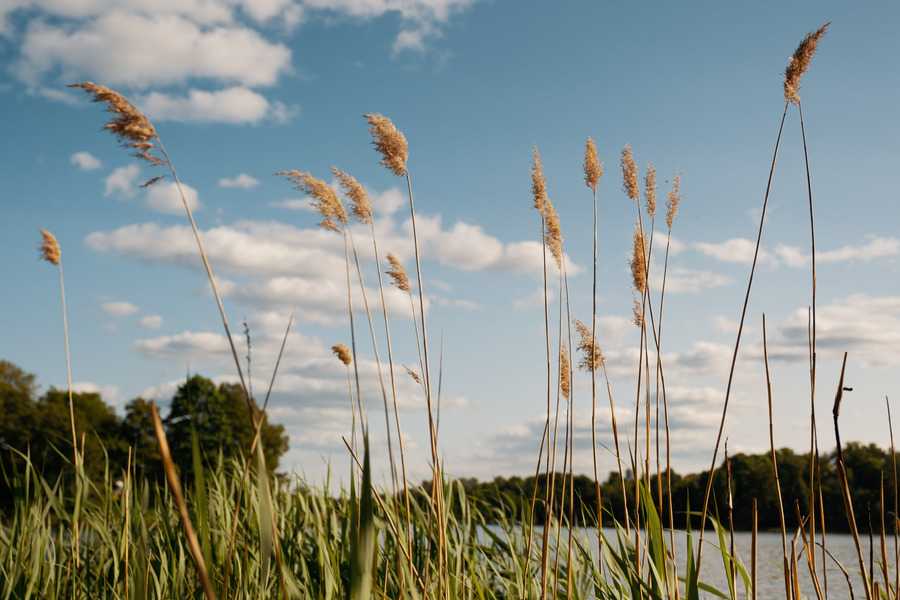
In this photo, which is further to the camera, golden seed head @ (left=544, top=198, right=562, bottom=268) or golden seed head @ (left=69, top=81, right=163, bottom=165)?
golden seed head @ (left=544, top=198, right=562, bottom=268)

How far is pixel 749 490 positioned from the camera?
1422 inches

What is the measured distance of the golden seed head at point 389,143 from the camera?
270 centimetres

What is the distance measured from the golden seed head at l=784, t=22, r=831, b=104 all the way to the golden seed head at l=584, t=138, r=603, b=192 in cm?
74

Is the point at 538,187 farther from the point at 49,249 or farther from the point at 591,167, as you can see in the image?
the point at 49,249

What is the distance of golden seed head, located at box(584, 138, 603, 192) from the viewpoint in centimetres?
313

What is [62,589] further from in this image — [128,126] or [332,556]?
[128,126]

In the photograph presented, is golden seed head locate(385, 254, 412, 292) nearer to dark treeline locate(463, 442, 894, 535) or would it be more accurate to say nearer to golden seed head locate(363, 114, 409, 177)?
golden seed head locate(363, 114, 409, 177)

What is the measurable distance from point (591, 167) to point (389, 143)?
0.90 metres

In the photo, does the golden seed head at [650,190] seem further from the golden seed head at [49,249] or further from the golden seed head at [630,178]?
→ the golden seed head at [49,249]

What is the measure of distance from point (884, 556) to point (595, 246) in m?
1.49

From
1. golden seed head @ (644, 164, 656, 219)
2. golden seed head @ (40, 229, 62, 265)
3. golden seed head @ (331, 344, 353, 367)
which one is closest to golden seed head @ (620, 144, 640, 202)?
golden seed head @ (644, 164, 656, 219)

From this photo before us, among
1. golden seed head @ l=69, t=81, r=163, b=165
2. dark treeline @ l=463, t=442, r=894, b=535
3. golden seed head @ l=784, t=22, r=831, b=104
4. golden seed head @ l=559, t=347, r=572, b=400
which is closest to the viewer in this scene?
golden seed head @ l=69, t=81, r=163, b=165

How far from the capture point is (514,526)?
5117mm

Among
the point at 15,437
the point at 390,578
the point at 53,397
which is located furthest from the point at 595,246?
the point at 53,397
